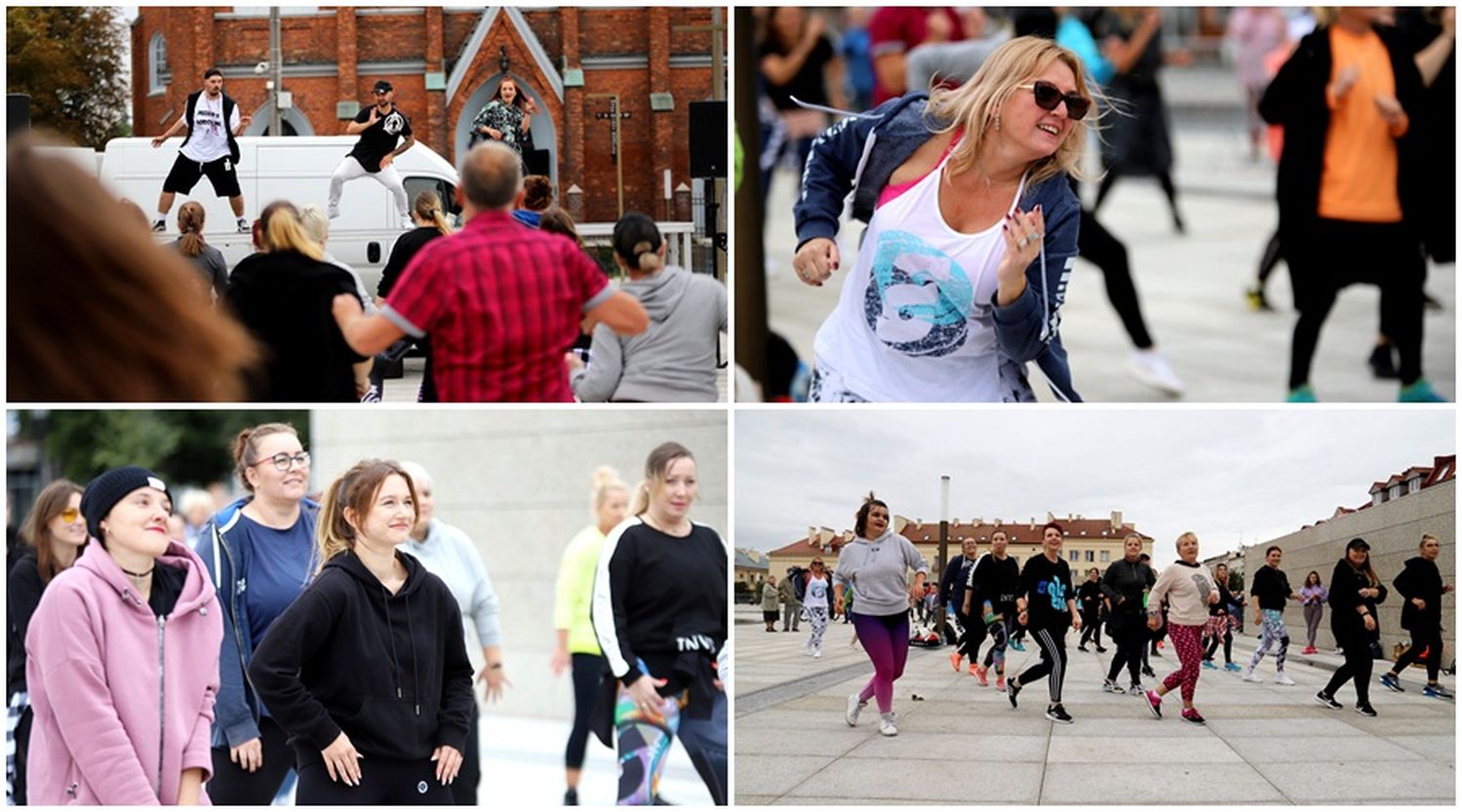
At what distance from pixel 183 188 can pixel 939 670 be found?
2554 mm

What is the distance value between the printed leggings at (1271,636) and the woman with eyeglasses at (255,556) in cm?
276

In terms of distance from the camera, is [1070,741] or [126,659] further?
[1070,741]

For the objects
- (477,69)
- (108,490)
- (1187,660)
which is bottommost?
(1187,660)

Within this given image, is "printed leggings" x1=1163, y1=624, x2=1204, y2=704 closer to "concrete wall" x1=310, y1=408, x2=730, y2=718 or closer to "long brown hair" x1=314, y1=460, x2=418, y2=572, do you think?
"concrete wall" x1=310, y1=408, x2=730, y2=718

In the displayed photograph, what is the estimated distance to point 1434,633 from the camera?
5.39m

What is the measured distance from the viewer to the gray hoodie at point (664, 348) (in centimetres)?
500

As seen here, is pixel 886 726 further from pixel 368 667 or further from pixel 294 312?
pixel 294 312

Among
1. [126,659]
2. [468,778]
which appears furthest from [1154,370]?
[126,659]

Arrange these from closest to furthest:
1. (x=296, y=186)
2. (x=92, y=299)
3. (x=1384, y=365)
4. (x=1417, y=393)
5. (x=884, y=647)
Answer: (x=92, y=299) → (x=296, y=186) → (x=884, y=647) → (x=1417, y=393) → (x=1384, y=365)

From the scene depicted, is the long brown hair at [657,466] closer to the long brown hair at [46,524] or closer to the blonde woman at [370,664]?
the blonde woman at [370,664]

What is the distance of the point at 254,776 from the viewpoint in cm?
516

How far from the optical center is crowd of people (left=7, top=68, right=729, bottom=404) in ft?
14.9

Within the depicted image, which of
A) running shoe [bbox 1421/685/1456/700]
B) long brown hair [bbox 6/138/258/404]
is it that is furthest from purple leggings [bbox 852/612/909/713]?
long brown hair [bbox 6/138/258/404]

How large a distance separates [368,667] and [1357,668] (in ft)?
9.50
